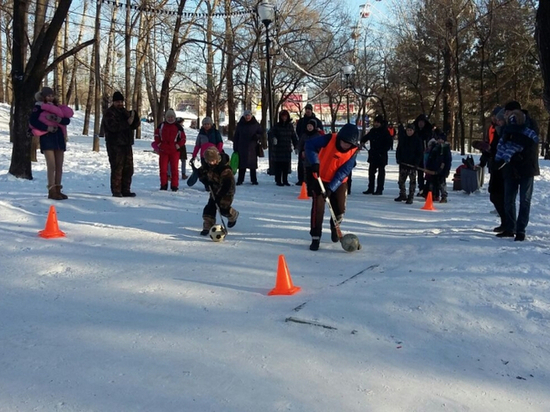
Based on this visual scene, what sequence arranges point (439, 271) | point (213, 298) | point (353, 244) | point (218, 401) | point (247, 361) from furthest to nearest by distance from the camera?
point (353, 244)
point (439, 271)
point (213, 298)
point (247, 361)
point (218, 401)

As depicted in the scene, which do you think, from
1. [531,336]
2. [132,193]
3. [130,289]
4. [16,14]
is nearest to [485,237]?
[531,336]

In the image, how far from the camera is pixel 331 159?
7.29 meters

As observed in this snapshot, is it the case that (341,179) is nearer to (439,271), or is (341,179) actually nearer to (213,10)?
(439,271)

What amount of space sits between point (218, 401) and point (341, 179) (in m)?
4.51

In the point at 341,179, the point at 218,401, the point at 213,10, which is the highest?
the point at 213,10

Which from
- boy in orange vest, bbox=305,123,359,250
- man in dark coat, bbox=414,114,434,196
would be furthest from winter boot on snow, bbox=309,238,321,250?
man in dark coat, bbox=414,114,434,196

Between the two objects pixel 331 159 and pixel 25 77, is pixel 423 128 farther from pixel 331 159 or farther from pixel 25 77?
pixel 25 77

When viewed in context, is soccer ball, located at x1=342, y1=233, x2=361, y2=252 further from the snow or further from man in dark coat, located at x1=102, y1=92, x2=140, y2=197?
man in dark coat, located at x1=102, y1=92, x2=140, y2=197

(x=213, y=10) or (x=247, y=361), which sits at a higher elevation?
(x=213, y=10)

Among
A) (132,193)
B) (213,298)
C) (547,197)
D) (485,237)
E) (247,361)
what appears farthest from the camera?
(547,197)

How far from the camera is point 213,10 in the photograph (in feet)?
88.9

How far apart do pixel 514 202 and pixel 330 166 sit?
8.50 feet

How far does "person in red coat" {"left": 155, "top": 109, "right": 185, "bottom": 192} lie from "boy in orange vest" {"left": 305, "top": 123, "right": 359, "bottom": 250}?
16.8ft

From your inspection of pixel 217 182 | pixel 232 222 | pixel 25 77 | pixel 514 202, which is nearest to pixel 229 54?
pixel 25 77
